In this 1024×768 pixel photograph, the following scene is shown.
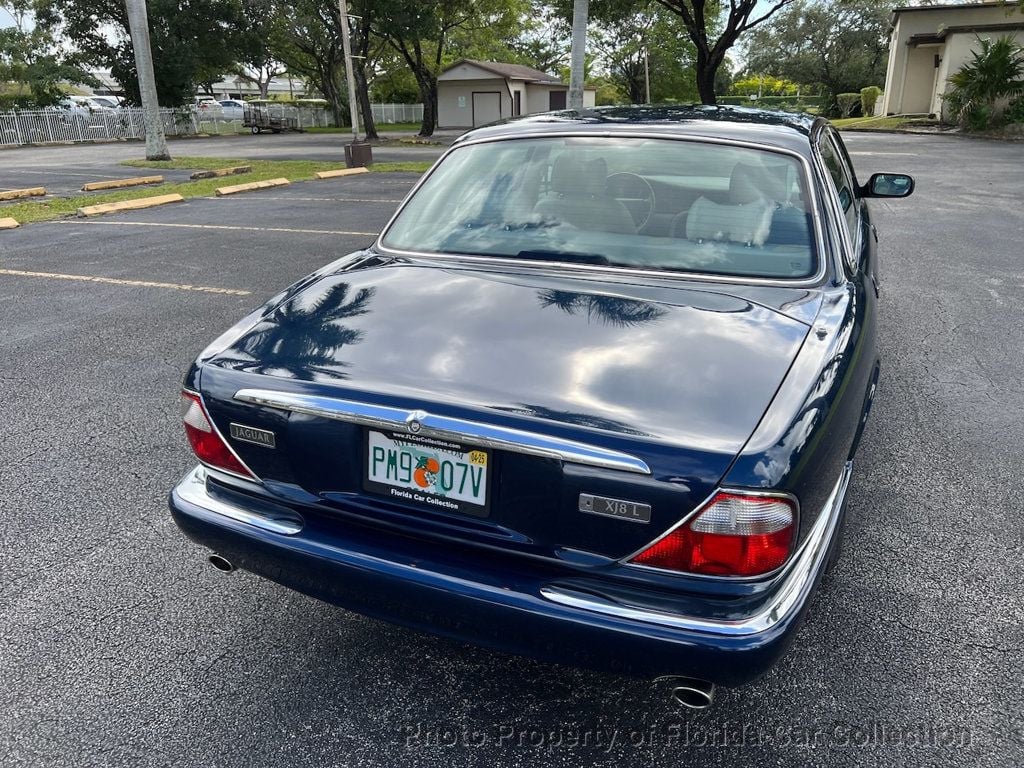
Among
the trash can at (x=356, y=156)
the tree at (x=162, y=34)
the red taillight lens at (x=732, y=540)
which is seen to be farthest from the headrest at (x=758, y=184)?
the tree at (x=162, y=34)

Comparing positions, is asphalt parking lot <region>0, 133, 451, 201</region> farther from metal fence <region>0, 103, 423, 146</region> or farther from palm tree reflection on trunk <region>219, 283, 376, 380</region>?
palm tree reflection on trunk <region>219, 283, 376, 380</region>

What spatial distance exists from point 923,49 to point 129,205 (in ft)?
115

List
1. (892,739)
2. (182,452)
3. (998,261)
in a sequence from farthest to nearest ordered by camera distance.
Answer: (998,261) < (182,452) < (892,739)

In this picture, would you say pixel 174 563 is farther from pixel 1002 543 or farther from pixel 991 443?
pixel 991 443

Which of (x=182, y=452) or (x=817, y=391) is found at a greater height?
(x=817, y=391)

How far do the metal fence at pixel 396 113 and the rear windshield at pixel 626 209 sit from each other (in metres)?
52.4

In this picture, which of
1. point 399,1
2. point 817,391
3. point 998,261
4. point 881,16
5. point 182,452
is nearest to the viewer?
point 817,391

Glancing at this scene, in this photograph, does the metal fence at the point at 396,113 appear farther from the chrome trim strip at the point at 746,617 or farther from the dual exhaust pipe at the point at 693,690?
the dual exhaust pipe at the point at 693,690

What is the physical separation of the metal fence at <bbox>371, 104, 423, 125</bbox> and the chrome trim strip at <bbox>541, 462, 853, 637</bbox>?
178 ft

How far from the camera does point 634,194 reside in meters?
2.91

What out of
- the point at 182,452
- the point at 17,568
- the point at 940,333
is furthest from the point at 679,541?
the point at 940,333

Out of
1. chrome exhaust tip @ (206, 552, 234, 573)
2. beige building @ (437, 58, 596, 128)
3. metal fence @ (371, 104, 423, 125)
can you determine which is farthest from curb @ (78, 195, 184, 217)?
metal fence @ (371, 104, 423, 125)

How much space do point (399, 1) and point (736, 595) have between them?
27.5m

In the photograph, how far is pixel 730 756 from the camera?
6.73ft
